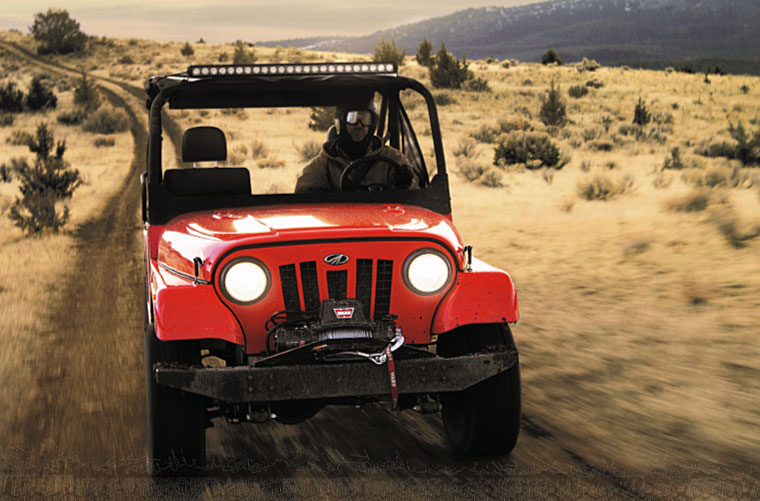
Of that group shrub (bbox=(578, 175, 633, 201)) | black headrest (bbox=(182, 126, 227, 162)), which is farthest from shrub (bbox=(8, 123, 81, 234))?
shrub (bbox=(578, 175, 633, 201))

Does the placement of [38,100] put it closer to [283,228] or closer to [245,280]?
[283,228]

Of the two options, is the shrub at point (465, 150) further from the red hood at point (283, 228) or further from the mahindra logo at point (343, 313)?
the mahindra logo at point (343, 313)

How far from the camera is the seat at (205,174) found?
5152 millimetres

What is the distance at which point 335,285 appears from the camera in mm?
4125

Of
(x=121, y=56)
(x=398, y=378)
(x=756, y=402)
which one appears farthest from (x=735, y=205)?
(x=121, y=56)

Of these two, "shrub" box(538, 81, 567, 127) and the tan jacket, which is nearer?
the tan jacket

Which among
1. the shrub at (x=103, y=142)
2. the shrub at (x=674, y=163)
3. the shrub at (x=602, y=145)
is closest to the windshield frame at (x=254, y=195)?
the shrub at (x=674, y=163)

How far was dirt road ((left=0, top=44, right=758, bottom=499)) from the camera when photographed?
4.01 metres

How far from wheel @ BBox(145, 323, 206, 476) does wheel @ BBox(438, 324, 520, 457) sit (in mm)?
1311

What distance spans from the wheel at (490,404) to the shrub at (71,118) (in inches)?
1319

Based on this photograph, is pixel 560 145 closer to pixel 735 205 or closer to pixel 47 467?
pixel 735 205

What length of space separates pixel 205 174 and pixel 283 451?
1784 mm

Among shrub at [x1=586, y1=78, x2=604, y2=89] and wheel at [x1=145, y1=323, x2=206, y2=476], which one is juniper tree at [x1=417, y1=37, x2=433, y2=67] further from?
wheel at [x1=145, y1=323, x2=206, y2=476]

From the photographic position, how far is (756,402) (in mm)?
5434
